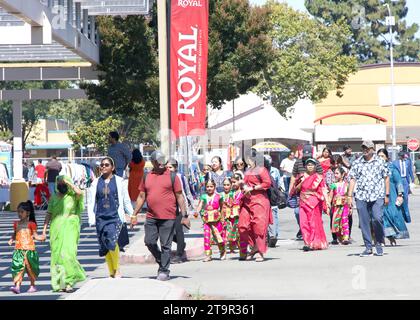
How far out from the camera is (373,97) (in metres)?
97.4

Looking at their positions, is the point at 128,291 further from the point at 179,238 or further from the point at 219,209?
the point at 219,209

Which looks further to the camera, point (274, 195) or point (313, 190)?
point (313, 190)

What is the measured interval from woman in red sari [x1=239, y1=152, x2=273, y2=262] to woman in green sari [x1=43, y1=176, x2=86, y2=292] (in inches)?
153

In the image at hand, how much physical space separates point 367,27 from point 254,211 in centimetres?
10899

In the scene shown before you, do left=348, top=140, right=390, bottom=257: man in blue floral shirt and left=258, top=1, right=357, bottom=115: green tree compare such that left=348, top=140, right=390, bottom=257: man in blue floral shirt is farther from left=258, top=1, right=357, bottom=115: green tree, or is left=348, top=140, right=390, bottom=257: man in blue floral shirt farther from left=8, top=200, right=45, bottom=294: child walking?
left=258, top=1, right=357, bottom=115: green tree

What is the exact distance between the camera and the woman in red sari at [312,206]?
65.5ft

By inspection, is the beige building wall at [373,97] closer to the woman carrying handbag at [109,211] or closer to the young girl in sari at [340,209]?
the young girl in sari at [340,209]

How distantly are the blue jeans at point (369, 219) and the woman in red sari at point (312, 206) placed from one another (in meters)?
1.54

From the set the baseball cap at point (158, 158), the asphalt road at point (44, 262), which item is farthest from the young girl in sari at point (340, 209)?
the baseball cap at point (158, 158)

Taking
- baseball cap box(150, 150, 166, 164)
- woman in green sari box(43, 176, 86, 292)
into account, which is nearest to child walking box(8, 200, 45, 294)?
woman in green sari box(43, 176, 86, 292)

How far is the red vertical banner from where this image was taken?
76.8 feet

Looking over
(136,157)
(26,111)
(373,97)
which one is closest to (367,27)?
(373,97)
